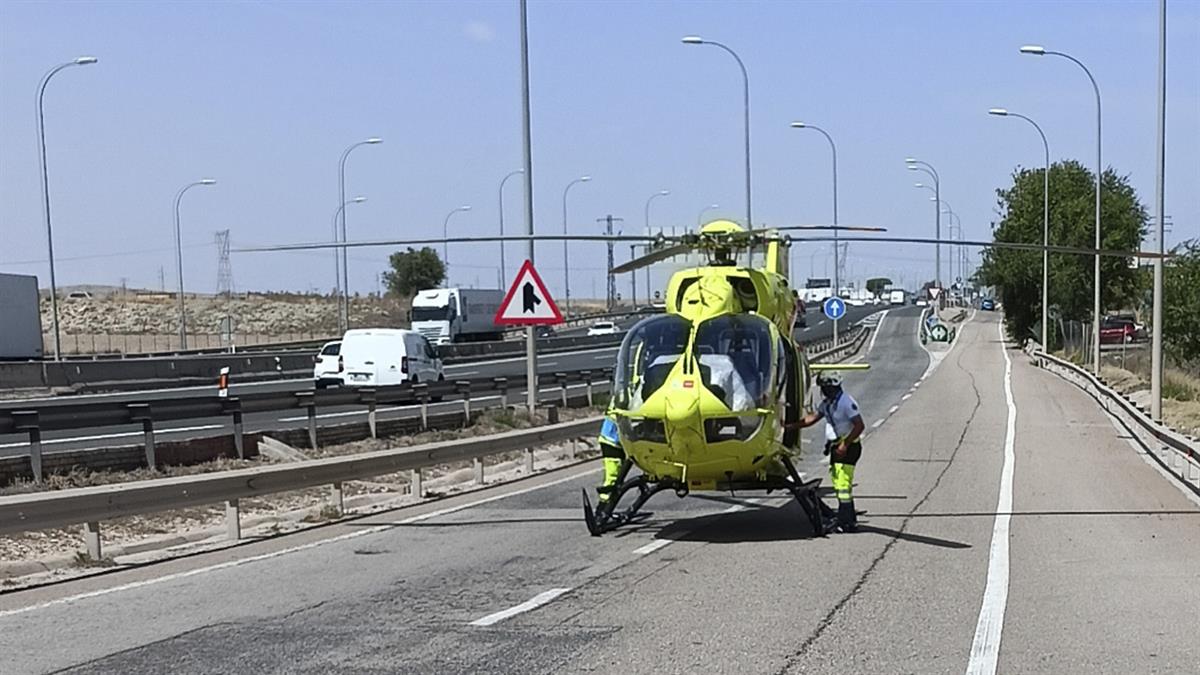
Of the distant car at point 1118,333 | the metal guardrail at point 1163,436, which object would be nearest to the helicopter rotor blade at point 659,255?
the metal guardrail at point 1163,436

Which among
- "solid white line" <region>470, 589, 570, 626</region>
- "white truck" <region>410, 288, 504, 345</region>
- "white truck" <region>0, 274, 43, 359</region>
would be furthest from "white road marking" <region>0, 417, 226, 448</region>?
"white truck" <region>410, 288, 504, 345</region>

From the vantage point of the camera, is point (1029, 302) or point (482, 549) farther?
point (1029, 302)

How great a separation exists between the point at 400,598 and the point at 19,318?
45.5 m

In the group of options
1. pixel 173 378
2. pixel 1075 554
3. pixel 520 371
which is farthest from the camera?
pixel 520 371

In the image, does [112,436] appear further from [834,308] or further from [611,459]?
[834,308]

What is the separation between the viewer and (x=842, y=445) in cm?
1433

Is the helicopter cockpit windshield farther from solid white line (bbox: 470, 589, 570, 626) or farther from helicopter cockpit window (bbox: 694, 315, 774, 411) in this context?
solid white line (bbox: 470, 589, 570, 626)

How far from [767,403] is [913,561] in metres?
1.95

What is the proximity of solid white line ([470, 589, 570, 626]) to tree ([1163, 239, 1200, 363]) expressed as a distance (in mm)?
51733

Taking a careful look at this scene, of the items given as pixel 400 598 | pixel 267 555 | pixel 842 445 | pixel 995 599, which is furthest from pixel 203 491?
pixel 995 599

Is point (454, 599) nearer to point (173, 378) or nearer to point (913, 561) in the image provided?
point (913, 561)

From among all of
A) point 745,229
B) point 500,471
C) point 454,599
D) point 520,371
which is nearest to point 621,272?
point 745,229

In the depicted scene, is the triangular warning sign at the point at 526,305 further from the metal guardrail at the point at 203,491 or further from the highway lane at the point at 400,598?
the highway lane at the point at 400,598

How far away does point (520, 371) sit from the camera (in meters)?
55.1
